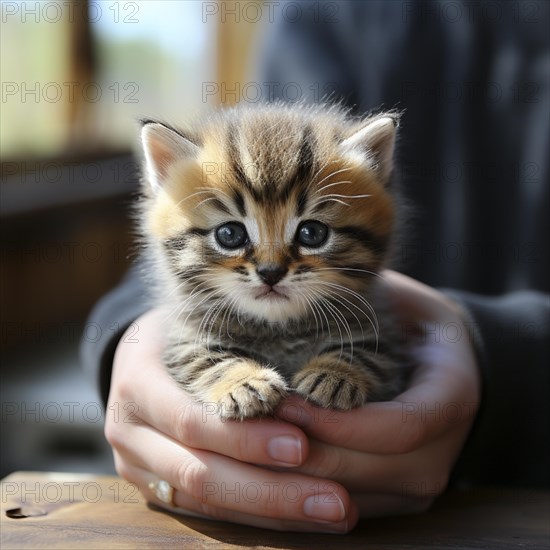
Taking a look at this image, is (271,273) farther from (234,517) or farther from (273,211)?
(234,517)

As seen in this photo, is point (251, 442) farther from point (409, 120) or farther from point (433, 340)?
point (409, 120)

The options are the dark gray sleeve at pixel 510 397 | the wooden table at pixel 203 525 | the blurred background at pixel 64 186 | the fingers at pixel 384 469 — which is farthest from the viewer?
the blurred background at pixel 64 186

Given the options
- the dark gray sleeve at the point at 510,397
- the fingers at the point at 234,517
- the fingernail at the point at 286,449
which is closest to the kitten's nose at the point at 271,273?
the fingernail at the point at 286,449

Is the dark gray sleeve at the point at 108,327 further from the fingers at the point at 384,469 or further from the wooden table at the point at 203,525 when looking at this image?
the fingers at the point at 384,469

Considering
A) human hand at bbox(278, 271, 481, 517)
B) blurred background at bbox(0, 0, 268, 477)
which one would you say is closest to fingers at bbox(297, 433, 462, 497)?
human hand at bbox(278, 271, 481, 517)

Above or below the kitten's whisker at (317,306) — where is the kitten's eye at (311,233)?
above

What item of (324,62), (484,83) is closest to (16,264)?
(324,62)

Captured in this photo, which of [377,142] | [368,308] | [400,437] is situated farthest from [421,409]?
[377,142]
